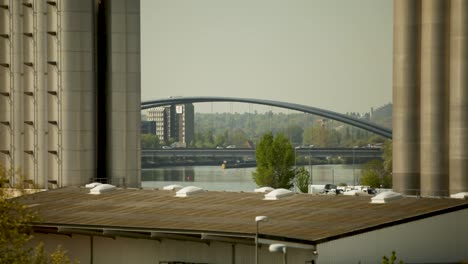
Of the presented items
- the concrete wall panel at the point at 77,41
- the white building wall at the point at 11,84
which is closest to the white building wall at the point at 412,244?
the concrete wall panel at the point at 77,41

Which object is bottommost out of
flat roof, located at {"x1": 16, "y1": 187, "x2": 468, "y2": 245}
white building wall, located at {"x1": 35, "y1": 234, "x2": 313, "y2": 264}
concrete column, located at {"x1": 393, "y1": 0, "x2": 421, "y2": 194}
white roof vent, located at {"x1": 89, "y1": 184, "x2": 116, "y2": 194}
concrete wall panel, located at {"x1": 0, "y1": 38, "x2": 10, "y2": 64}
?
white building wall, located at {"x1": 35, "y1": 234, "x2": 313, "y2": 264}

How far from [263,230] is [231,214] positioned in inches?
363

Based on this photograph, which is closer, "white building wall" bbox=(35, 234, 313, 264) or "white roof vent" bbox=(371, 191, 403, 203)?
"white building wall" bbox=(35, 234, 313, 264)

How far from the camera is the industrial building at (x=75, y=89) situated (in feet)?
382

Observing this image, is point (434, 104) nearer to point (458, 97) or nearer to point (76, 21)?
point (458, 97)

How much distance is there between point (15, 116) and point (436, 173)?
37.2 metres

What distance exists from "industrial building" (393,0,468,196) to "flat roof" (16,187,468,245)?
2796 centimetres

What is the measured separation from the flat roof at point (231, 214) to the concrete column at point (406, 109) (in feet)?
100

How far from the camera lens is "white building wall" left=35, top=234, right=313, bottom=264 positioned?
7050 cm

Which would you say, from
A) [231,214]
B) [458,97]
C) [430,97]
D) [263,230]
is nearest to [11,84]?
[430,97]

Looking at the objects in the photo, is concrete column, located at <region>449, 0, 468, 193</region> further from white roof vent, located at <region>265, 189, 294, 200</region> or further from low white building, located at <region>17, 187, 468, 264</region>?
white roof vent, located at <region>265, 189, 294, 200</region>

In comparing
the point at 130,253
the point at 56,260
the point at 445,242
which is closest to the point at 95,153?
the point at 130,253

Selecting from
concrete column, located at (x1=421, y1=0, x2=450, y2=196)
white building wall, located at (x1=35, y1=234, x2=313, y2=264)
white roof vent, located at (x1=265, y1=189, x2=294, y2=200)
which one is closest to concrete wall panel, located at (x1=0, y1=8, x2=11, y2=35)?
concrete column, located at (x1=421, y1=0, x2=450, y2=196)

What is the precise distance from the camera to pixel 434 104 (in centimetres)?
11675
